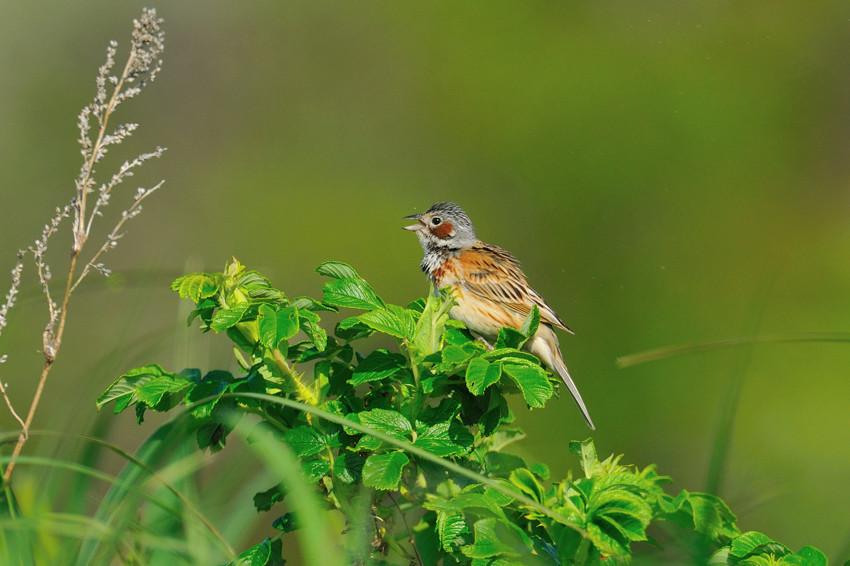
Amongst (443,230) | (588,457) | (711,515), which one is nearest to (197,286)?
(588,457)

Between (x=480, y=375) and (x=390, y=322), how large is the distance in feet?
0.60

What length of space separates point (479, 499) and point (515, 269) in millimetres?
2125

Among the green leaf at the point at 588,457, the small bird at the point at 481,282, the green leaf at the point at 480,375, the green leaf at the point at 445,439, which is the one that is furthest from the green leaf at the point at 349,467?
the small bird at the point at 481,282

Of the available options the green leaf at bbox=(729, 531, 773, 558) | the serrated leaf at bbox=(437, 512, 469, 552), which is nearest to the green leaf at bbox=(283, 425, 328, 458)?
the serrated leaf at bbox=(437, 512, 469, 552)

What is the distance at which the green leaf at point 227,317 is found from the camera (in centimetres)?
116

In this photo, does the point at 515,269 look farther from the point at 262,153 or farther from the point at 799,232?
the point at 262,153

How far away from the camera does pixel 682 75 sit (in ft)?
17.8

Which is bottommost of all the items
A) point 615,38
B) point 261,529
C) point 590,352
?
point 261,529

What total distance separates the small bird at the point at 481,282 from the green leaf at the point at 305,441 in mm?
1506

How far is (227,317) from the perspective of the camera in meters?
1.18

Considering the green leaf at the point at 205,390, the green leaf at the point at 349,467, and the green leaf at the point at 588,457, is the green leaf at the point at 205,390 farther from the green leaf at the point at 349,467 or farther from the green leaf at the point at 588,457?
the green leaf at the point at 588,457

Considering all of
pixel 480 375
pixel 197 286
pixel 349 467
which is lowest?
pixel 349 467

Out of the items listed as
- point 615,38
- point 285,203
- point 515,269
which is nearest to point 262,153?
point 285,203

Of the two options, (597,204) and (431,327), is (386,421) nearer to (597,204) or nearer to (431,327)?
(431,327)
